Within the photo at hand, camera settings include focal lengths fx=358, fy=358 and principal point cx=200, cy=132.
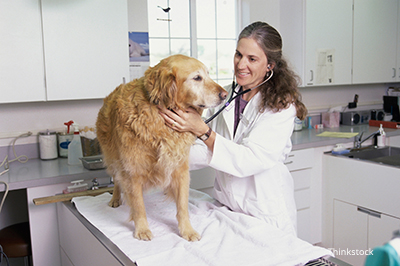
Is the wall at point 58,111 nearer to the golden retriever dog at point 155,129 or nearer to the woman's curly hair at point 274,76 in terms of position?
the golden retriever dog at point 155,129

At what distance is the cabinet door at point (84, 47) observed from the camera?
216 cm

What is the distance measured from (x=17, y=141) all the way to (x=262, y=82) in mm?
1759

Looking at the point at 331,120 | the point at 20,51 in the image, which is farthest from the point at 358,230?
the point at 20,51

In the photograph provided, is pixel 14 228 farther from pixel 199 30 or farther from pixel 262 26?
pixel 199 30

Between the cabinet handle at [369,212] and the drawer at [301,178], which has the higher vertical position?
the drawer at [301,178]

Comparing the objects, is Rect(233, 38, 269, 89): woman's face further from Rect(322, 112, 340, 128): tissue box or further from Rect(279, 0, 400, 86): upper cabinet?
Rect(322, 112, 340, 128): tissue box

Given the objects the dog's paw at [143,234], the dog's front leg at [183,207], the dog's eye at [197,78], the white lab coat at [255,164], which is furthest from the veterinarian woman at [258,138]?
the dog's paw at [143,234]

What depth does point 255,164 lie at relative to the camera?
1441 mm

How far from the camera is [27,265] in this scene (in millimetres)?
2125

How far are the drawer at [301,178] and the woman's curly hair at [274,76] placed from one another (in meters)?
1.21

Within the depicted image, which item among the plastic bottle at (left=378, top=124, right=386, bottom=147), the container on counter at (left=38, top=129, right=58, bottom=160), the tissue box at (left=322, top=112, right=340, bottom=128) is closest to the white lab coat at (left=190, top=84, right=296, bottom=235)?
the container on counter at (left=38, top=129, right=58, bottom=160)

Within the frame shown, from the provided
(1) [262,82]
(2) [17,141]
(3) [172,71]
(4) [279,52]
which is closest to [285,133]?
(1) [262,82]

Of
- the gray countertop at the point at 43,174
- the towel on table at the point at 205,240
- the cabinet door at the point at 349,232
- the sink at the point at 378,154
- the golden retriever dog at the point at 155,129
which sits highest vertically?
the golden retriever dog at the point at 155,129

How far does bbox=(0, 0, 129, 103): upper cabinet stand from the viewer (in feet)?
6.75
